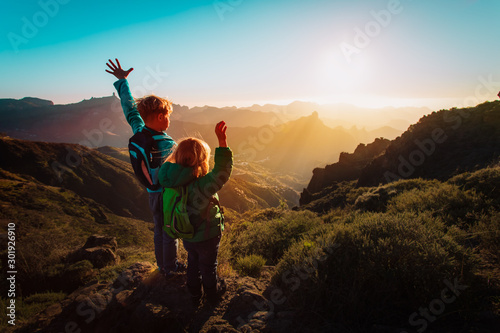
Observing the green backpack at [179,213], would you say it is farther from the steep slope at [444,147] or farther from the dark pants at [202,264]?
the steep slope at [444,147]

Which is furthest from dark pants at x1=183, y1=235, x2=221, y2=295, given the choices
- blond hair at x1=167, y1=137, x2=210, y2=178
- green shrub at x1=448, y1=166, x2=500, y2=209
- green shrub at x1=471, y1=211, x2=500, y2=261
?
green shrub at x1=448, y1=166, x2=500, y2=209

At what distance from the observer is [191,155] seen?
8.14 ft

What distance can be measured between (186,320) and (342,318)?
1.80 meters

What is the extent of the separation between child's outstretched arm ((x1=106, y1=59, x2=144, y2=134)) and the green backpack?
138 centimetres

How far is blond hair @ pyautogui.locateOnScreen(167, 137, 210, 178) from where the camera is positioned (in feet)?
8.13

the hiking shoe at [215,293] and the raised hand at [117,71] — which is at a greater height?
the raised hand at [117,71]

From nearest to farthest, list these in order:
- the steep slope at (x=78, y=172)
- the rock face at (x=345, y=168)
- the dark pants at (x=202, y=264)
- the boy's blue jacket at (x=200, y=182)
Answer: the boy's blue jacket at (x=200, y=182) < the dark pants at (x=202, y=264) < the rock face at (x=345, y=168) < the steep slope at (x=78, y=172)

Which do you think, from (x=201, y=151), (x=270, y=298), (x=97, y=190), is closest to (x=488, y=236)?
(x=270, y=298)

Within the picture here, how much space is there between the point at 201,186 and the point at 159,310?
5.63 ft

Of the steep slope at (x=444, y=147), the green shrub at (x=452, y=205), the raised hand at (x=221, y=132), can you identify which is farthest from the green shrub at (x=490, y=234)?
the steep slope at (x=444, y=147)

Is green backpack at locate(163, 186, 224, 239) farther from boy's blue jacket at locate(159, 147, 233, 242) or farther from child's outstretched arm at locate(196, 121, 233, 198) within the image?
child's outstretched arm at locate(196, 121, 233, 198)

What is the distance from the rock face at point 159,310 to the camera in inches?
99.4

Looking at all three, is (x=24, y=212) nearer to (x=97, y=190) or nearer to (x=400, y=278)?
(x=97, y=190)

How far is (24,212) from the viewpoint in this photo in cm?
2717
